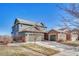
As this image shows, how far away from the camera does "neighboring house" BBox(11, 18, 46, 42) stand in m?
1.66

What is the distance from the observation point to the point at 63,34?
1.65 metres

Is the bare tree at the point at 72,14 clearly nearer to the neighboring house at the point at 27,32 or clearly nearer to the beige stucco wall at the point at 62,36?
the beige stucco wall at the point at 62,36

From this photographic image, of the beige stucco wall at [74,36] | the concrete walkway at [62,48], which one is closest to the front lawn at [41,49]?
the concrete walkway at [62,48]

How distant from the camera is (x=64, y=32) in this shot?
1648 millimetres

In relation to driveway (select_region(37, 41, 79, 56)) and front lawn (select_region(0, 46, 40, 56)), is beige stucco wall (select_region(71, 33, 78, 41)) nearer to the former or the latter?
driveway (select_region(37, 41, 79, 56))

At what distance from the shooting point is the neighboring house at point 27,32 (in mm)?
1656

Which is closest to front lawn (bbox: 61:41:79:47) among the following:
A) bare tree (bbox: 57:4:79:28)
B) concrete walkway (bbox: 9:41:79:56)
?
concrete walkway (bbox: 9:41:79:56)

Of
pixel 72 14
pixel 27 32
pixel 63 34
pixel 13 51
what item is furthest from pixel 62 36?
pixel 13 51

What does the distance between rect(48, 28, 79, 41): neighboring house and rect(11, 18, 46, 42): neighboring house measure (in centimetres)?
8

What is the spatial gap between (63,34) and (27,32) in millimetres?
330

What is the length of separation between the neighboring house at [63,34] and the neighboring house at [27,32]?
0.08m

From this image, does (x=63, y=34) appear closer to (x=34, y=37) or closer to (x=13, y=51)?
(x=34, y=37)

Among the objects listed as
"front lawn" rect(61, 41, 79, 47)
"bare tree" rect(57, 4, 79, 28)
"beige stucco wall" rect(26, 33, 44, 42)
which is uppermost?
"bare tree" rect(57, 4, 79, 28)

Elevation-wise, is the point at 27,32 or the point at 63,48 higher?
the point at 27,32
